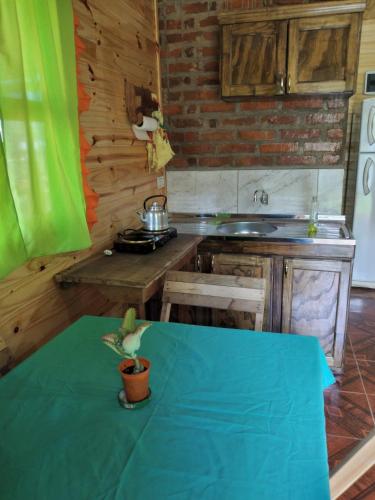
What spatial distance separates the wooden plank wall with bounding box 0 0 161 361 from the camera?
4.80 ft

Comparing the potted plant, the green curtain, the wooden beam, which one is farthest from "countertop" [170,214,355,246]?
the potted plant

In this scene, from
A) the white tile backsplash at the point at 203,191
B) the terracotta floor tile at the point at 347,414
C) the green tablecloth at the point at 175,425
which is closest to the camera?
the green tablecloth at the point at 175,425

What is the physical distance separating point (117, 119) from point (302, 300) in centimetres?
148

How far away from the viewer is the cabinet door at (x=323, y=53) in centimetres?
234

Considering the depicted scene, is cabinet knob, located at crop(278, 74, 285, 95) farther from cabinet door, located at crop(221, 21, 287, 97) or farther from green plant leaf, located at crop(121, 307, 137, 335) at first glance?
green plant leaf, located at crop(121, 307, 137, 335)

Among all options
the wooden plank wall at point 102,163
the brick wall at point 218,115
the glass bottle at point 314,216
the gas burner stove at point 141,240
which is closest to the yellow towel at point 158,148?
the wooden plank wall at point 102,163

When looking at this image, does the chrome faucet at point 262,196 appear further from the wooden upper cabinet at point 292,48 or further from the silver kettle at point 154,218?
the silver kettle at point 154,218

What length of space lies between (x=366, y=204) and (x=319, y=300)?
5.16ft

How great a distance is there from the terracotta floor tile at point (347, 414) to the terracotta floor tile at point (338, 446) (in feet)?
0.10

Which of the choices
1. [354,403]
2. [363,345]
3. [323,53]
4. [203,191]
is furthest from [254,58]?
[354,403]

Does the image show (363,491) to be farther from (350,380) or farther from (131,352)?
(131,352)

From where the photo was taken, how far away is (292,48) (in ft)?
7.91

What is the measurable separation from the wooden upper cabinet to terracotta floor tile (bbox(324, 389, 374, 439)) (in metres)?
1.86

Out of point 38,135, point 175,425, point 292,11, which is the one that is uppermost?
point 292,11
